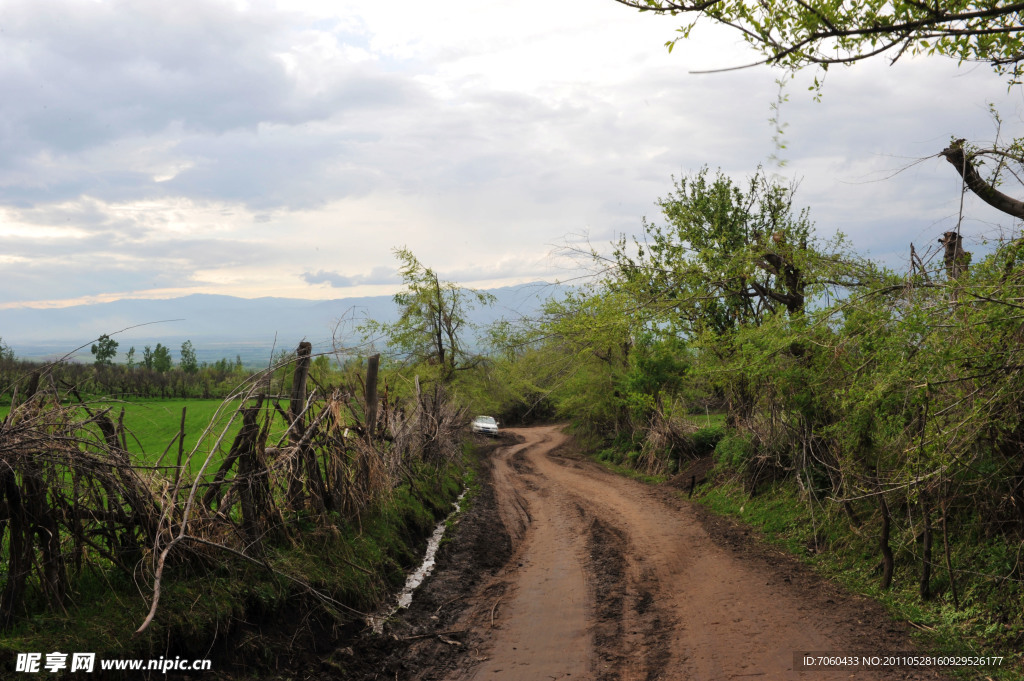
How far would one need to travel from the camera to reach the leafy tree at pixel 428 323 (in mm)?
29203

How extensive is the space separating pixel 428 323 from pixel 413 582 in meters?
21.3

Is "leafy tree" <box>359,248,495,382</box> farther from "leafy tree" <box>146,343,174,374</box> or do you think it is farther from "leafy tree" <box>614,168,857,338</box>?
"leafy tree" <box>146,343,174,374</box>

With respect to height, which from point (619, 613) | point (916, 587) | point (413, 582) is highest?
point (916, 587)

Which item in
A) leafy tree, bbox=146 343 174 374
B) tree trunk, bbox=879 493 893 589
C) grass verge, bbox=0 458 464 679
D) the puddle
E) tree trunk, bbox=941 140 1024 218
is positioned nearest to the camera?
grass verge, bbox=0 458 464 679

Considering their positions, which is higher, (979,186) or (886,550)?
(979,186)

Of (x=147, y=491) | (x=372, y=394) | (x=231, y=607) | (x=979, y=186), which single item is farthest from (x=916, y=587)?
(x=147, y=491)

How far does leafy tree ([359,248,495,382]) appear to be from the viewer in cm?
2920

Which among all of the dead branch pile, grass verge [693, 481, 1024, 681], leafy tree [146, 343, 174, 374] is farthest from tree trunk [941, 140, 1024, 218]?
leafy tree [146, 343, 174, 374]

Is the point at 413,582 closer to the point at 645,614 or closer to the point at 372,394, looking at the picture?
the point at 372,394

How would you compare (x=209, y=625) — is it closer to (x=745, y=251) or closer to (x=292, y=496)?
(x=292, y=496)

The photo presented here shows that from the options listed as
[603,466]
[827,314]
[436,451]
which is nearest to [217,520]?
[827,314]

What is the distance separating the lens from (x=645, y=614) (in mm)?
7133

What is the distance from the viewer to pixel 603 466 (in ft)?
73.8

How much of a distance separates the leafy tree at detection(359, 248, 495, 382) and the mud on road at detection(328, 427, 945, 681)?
58.4ft
